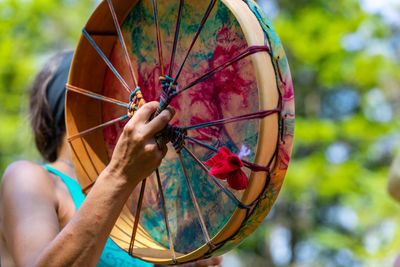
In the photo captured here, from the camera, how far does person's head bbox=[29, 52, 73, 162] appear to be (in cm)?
170

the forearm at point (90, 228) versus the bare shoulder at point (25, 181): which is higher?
the bare shoulder at point (25, 181)

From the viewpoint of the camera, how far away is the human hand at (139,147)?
103cm

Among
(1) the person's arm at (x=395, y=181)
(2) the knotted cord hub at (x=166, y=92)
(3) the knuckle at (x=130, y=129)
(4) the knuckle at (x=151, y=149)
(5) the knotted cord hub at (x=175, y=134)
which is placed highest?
(1) the person's arm at (x=395, y=181)

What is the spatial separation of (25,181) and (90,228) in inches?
14.5

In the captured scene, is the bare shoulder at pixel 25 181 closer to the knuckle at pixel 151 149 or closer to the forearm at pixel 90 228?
the forearm at pixel 90 228

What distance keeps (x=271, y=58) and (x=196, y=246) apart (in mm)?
526

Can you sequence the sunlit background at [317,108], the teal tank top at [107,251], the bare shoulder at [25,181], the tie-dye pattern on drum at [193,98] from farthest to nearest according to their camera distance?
the sunlit background at [317,108], the teal tank top at [107,251], the bare shoulder at [25,181], the tie-dye pattern on drum at [193,98]

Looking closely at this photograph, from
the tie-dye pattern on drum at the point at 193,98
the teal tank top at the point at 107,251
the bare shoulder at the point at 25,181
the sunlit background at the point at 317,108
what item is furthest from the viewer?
the sunlit background at the point at 317,108

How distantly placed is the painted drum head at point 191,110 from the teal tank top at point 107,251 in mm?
78

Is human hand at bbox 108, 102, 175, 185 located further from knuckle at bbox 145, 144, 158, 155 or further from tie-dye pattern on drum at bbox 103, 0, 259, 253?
tie-dye pattern on drum at bbox 103, 0, 259, 253

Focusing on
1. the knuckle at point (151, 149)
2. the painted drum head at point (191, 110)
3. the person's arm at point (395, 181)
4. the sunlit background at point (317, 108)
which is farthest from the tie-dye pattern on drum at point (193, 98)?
the sunlit background at point (317, 108)

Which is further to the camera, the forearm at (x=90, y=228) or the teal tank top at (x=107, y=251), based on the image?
the teal tank top at (x=107, y=251)

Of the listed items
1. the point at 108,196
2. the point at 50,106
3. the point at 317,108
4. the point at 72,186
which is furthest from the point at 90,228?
the point at 317,108

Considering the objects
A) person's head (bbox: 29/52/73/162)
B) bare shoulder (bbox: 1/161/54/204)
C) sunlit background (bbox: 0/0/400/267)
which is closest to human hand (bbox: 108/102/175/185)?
bare shoulder (bbox: 1/161/54/204)
